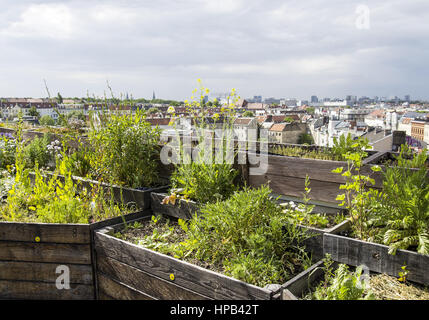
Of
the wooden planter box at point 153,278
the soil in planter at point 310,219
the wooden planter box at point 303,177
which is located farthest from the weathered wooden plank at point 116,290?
the wooden planter box at point 303,177

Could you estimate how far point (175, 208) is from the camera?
263 cm

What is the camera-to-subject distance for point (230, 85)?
2908 millimetres

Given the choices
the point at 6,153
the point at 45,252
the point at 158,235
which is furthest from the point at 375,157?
the point at 6,153

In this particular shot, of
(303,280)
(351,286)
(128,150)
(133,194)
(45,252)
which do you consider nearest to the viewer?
(351,286)

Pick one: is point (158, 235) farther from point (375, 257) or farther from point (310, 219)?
point (375, 257)

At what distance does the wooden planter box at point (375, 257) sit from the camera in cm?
157

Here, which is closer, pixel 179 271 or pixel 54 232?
pixel 179 271

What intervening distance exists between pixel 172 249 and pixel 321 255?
0.93 metres

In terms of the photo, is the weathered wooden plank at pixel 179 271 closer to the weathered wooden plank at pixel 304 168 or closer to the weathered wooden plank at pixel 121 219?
the weathered wooden plank at pixel 121 219

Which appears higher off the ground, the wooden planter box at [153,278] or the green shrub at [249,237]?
the green shrub at [249,237]

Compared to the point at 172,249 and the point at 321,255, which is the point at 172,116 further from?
the point at 321,255

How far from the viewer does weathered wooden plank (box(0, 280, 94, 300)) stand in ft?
7.49

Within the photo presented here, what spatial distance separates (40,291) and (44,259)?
0.86 feet

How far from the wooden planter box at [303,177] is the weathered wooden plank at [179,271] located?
4.17ft
